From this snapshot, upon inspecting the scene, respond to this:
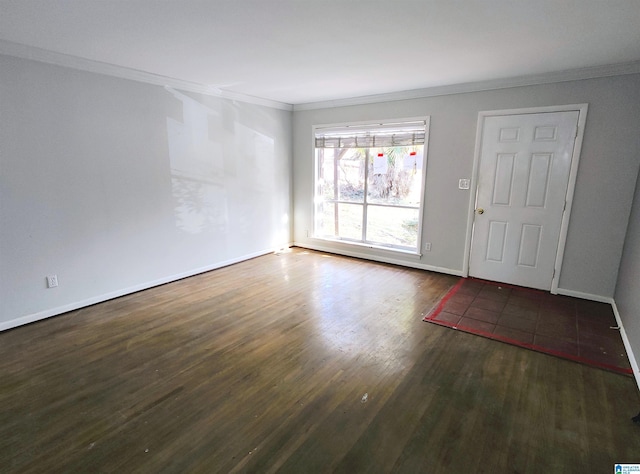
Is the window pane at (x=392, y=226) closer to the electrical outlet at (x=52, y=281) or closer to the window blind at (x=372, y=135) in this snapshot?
the window blind at (x=372, y=135)

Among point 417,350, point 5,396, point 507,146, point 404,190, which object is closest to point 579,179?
point 507,146

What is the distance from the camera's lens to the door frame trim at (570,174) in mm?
Answer: 3479

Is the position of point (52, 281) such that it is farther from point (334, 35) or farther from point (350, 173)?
point (350, 173)

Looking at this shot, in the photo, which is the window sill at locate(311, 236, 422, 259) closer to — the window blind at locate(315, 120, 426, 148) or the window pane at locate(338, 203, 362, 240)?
the window pane at locate(338, 203, 362, 240)

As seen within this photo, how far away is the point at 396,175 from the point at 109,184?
3.65 m

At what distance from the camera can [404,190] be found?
15.9 feet

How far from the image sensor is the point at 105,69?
3234 millimetres

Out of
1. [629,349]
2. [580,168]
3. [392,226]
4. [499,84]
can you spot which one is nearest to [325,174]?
[392,226]

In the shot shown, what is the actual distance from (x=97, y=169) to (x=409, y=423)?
3.58 metres

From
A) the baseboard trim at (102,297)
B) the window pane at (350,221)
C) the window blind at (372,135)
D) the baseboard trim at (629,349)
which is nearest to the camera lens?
the baseboard trim at (629,349)

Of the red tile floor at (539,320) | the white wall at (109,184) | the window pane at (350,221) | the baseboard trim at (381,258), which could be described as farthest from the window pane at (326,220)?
the red tile floor at (539,320)

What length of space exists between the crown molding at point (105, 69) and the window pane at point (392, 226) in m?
2.62

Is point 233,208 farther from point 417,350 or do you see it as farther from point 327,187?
point 417,350

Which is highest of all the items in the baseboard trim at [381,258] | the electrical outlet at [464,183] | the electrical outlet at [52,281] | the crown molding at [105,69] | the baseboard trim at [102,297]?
the crown molding at [105,69]
